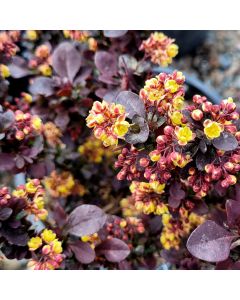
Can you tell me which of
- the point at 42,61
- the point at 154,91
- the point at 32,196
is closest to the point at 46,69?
the point at 42,61

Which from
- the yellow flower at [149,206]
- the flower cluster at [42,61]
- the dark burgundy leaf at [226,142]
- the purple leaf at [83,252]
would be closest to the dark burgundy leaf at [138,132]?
the dark burgundy leaf at [226,142]

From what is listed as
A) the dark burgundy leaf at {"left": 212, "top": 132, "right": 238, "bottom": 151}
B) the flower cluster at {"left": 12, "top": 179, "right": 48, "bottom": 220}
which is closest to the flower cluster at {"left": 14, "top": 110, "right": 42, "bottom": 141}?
the flower cluster at {"left": 12, "top": 179, "right": 48, "bottom": 220}

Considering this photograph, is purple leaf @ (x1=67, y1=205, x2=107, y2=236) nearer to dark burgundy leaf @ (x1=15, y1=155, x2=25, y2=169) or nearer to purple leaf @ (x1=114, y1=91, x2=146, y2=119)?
dark burgundy leaf @ (x1=15, y1=155, x2=25, y2=169)

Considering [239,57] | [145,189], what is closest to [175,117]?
[145,189]

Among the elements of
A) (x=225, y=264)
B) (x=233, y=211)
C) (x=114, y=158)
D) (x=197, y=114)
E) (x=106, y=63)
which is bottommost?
(x=114, y=158)

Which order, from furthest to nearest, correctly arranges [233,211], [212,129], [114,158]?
1. [114,158]
2. [233,211]
3. [212,129]

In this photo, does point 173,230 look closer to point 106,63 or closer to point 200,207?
point 200,207

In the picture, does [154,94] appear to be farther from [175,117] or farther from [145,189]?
[145,189]
